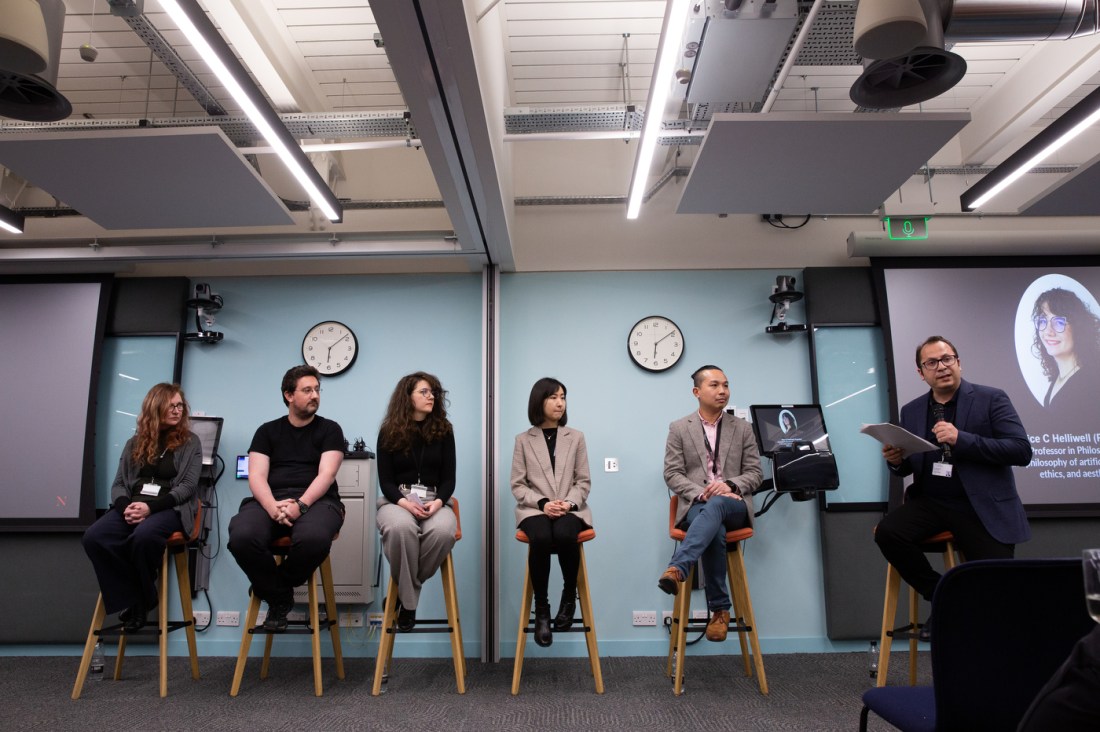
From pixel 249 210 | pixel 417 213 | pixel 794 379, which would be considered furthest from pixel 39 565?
pixel 794 379

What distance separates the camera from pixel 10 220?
4027mm

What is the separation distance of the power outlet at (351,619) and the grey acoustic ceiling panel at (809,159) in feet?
10.8

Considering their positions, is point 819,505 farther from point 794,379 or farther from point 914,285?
point 914,285

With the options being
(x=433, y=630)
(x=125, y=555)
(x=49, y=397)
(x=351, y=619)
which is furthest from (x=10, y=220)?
(x=433, y=630)

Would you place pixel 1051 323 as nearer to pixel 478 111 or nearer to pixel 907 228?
pixel 907 228

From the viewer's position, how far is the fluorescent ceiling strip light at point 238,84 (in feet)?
7.12

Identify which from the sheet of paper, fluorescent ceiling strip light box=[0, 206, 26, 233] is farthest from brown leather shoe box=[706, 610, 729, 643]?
fluorescent ceiling strip light box=[0, 206, 26, 233]

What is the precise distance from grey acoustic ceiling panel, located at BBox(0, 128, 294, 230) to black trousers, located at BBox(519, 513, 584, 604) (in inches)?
92.3

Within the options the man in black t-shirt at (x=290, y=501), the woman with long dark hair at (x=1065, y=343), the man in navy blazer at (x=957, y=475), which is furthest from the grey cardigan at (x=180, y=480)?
the woman with long dark hair at (x=1065, y=343)

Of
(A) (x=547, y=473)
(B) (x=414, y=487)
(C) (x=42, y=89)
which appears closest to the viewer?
(C) (x=42, y=89)

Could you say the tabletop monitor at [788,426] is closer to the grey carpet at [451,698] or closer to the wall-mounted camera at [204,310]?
the grey carpet at [451,698]

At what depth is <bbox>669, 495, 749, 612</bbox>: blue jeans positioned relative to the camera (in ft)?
9.71

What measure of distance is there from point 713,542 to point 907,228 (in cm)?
271

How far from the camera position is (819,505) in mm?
4145
